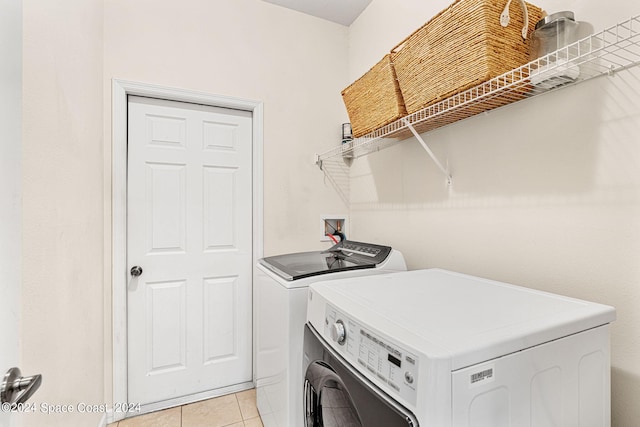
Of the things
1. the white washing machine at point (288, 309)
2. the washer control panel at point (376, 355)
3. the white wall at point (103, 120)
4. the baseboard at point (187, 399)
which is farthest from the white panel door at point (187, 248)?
the washer control panel at point (376, 355)

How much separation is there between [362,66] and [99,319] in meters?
2.38

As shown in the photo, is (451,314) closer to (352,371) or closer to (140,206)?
(352,371)

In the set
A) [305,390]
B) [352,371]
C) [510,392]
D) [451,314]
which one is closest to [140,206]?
[305,390]

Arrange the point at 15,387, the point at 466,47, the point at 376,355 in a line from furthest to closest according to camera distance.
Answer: the point at 466,47 < the point at 376,355 < the point at 15,387

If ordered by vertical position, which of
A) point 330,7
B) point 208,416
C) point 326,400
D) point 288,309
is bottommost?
point 208,416

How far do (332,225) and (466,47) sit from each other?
1.60 metres

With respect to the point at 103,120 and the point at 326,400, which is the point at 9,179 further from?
the point at 103,120

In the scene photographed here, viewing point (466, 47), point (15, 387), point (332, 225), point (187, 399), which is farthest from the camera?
point (332, 225)

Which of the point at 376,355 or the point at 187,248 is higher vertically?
the point at 187,248

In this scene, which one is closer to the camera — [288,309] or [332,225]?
[288,309]

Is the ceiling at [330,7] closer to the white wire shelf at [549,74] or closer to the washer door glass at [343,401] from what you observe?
the white wire shelf at [549,74]

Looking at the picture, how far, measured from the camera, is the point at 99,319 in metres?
1.77

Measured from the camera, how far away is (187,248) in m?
2.10

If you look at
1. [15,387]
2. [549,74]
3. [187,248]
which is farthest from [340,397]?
[187,248]
